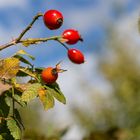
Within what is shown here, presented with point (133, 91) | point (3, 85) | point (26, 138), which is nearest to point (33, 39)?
point (3, 85)

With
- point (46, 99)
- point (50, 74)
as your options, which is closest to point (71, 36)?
point (50, 74)

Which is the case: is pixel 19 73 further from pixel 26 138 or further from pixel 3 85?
pixel 26 138

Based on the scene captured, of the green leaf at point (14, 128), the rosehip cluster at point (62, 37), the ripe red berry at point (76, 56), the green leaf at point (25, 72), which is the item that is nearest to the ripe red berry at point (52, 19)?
the rosehip cluster at point (62, 37)

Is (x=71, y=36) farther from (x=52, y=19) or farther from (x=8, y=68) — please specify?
(x=8, y=68)

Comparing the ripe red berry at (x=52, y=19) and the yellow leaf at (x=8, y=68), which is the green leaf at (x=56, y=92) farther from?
the ripe red berry at (x=52, y=19)

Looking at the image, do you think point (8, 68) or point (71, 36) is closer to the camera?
point (8, 68)

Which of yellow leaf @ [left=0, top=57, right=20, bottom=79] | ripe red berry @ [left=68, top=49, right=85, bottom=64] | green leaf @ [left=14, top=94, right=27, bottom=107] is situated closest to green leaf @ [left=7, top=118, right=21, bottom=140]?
green leaf @ [left=14, top=94, right=27, bottom=107]
